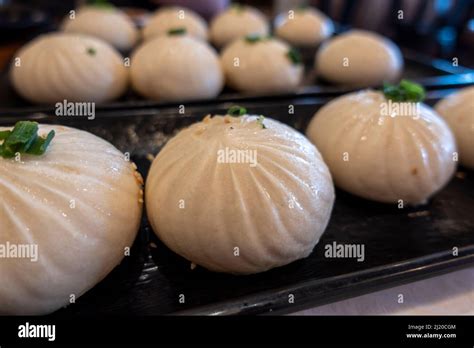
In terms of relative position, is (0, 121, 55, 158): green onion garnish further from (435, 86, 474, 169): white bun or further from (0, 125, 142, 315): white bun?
(435, 86, 474, 169): white bun

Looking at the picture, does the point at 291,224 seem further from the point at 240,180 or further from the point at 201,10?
the point at 201,10

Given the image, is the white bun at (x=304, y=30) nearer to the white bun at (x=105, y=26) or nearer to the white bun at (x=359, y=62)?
the white bun at (x=359, y=62)

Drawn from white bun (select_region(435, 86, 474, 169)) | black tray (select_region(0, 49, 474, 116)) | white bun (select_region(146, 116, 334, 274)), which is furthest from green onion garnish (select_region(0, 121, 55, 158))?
white bun (select_region(435, 86, 474, 169))

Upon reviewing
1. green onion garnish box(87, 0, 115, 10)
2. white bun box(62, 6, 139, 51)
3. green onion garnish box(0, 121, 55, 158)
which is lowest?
green onion garnish box(0, 121, 55, 158)

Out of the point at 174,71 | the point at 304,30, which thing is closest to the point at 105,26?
the point at 174,71

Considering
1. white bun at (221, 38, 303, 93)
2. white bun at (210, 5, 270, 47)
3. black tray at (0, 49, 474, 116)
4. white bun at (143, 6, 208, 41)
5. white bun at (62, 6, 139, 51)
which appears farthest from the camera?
white bun at (210, 5, 270, 47)

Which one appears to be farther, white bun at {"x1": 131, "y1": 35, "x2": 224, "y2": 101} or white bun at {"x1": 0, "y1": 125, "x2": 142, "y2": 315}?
white bun at {"x1": 131, "y1": 35, "x2": 224, "y2": 101}

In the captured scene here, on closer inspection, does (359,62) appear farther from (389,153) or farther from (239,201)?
(239,201)
